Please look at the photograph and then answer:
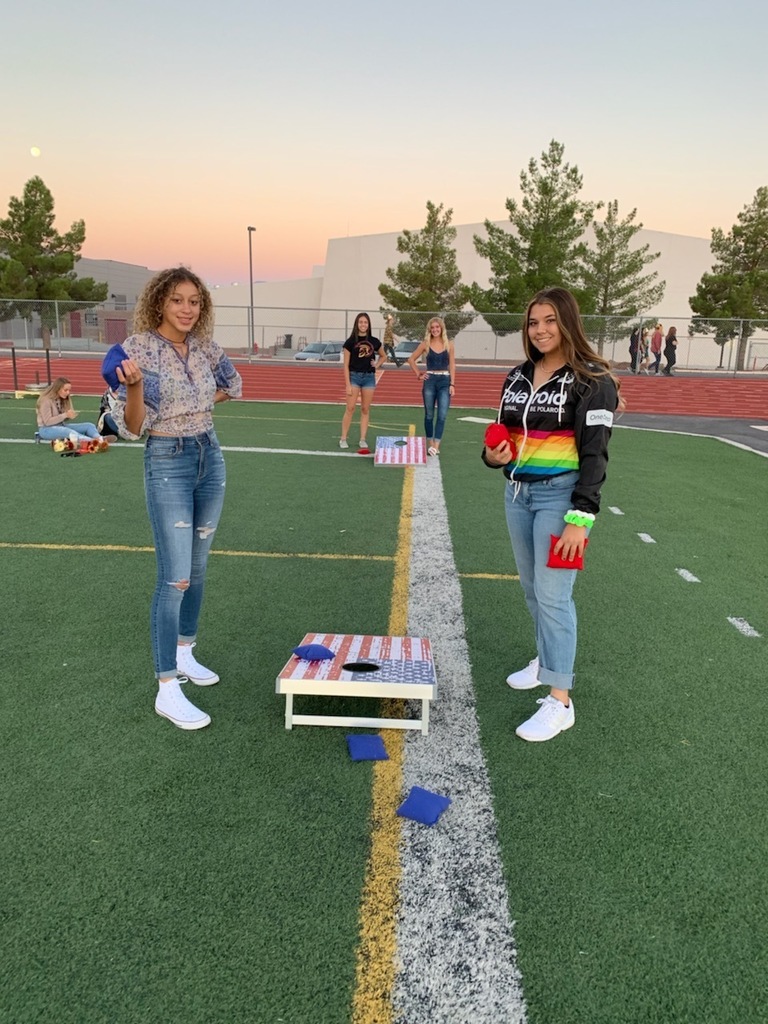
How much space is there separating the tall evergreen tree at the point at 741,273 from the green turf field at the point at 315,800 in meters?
43.4

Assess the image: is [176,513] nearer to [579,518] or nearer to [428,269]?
[579,518]

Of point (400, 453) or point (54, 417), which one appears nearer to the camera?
point (400, 453)

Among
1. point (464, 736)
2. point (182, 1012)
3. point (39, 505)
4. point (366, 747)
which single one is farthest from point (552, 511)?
point (39, 505)

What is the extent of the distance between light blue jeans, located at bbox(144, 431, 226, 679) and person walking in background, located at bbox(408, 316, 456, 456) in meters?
6.71

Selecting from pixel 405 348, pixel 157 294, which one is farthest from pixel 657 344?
pixel 157 294

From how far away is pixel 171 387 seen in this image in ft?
10.4

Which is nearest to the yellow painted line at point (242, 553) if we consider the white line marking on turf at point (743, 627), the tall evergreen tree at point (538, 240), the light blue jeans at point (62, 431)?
the white line marking on turf at point (743, 627)

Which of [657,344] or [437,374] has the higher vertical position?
[657,344]

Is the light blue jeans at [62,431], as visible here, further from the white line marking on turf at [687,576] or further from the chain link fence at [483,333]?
the chain link fence at [483,333]

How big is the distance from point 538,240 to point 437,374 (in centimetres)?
3498

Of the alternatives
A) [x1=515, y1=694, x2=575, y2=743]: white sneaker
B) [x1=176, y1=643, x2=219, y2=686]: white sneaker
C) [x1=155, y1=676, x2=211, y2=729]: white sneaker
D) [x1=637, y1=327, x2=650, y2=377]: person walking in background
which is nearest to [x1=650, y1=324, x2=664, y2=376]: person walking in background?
[x1=637, y1=327, x2=650, y2=377]: person walking in background

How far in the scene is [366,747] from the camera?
318cm

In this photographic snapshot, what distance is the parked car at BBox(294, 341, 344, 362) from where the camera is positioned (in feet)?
97.2

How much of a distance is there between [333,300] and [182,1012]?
72013 mm
